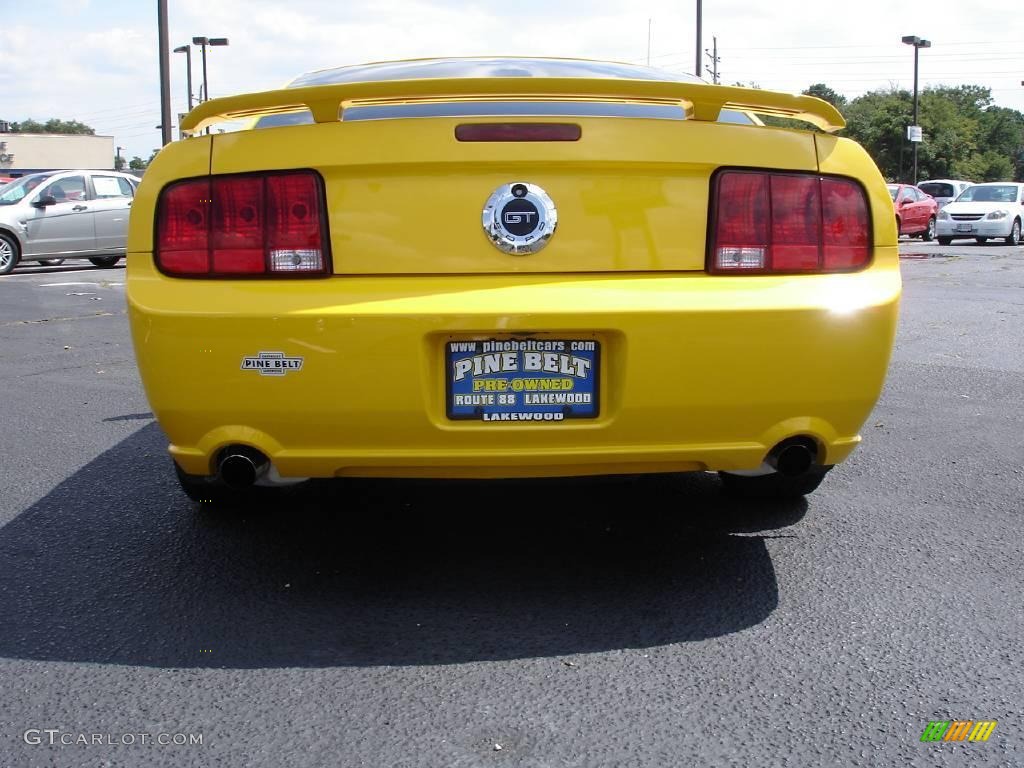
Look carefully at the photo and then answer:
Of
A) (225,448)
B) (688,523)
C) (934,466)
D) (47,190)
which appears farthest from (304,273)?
(47,190)

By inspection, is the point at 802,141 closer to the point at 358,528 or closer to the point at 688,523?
the point at 688,523

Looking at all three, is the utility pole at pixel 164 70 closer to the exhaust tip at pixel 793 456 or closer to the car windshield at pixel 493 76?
the car windshield at pixel 493 76

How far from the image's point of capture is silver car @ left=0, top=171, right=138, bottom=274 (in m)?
15.7

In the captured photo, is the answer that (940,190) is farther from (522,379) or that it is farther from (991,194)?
(522,379)

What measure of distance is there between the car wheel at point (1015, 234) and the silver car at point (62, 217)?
1893 centimetres

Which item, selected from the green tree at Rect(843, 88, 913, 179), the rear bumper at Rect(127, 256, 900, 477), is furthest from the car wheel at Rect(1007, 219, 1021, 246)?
the green tree at Rect(843, 88, 913, 179)

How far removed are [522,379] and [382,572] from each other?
31.5 inches

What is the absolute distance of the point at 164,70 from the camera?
69.3 feet

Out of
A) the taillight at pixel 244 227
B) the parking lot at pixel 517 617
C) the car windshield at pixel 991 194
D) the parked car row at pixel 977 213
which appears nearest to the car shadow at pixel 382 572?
the parking lot at pixel 517 617

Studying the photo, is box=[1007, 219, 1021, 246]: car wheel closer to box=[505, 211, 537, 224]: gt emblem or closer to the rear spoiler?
the rear spoiler

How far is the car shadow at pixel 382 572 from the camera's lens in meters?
2.68

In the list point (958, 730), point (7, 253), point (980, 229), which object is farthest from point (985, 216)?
point (958, 730)

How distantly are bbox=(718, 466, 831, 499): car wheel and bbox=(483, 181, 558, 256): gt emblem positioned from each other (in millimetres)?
1270

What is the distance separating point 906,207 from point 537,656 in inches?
1010
